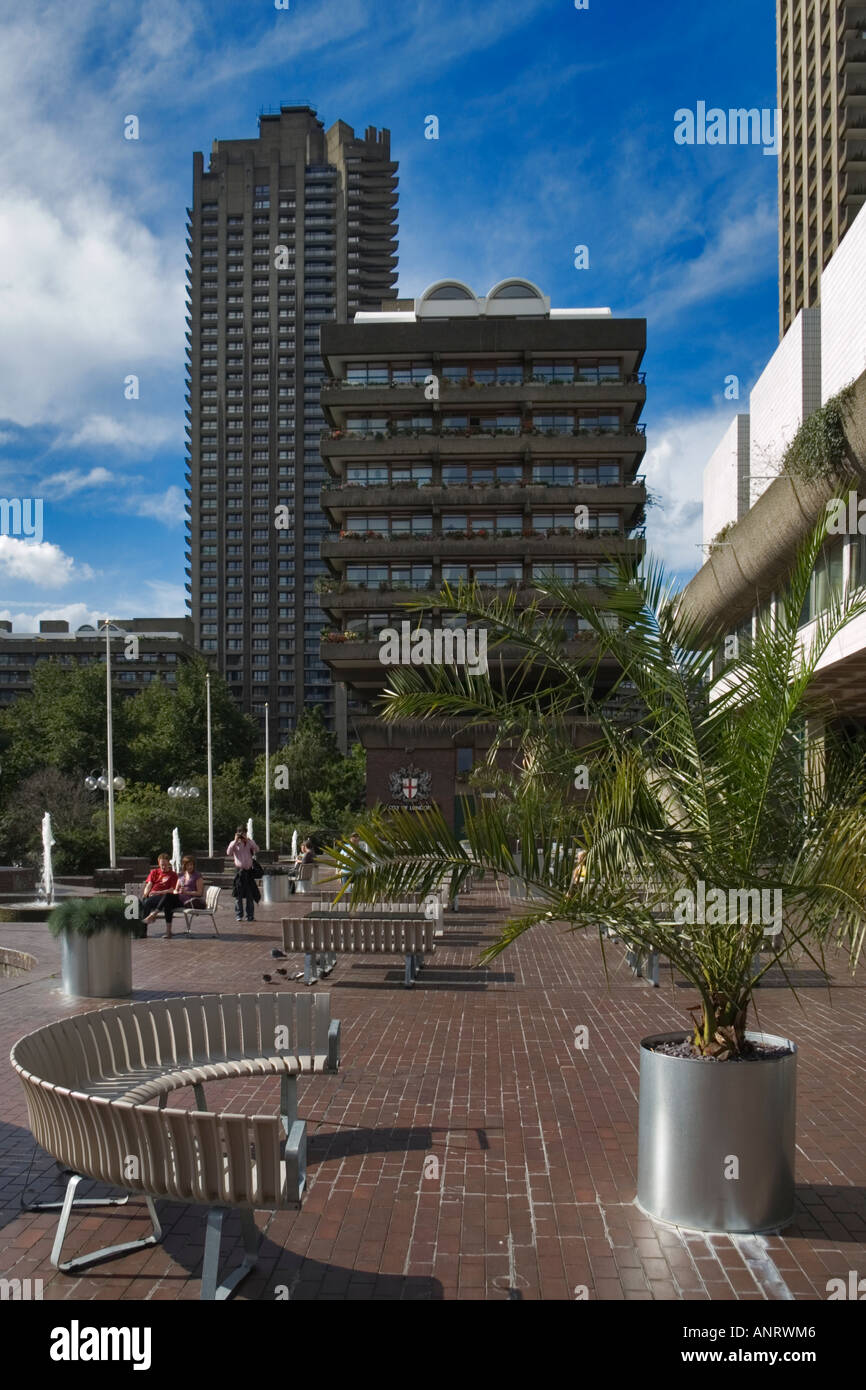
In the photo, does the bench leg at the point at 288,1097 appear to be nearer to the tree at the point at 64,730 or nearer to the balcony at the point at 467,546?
the balcony at the point at 467,546

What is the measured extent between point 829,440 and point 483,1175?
51.5 feet

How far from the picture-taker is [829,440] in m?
19.2

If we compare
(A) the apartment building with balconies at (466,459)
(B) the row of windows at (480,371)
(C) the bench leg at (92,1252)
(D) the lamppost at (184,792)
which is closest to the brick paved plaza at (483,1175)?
(C) the bench leg at (92,1252)

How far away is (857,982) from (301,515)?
125502mm

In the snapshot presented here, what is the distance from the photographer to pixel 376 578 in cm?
5388

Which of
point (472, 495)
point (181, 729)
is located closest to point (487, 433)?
point (472, 495)

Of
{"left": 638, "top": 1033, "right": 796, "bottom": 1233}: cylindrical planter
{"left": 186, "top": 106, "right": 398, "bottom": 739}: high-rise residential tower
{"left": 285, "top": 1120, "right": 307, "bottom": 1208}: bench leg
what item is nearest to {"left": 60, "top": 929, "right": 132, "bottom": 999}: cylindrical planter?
{"left": 285, "top": 1120, "right": 307, "bottom": 1208}: bench leg

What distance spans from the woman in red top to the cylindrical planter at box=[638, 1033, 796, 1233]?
13.4 meters

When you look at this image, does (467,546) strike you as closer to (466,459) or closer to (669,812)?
(466,459)

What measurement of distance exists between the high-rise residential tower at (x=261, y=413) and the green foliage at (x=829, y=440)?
11573 centimetres

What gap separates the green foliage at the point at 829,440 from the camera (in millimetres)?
19062

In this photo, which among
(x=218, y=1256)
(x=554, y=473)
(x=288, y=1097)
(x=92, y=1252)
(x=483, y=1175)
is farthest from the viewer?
(x=554, y=473)
